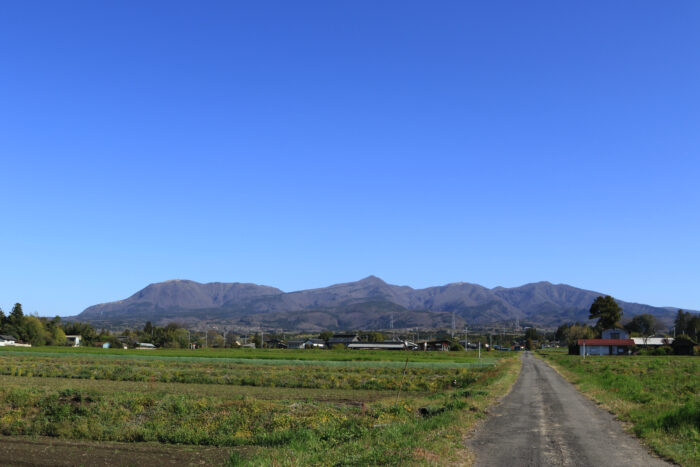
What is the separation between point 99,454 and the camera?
21875 mm

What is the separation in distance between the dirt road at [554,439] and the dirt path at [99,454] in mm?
9436

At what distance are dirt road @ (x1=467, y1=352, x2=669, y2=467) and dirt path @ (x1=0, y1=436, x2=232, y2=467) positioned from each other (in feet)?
31.0

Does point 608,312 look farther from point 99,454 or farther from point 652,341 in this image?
point 99,454

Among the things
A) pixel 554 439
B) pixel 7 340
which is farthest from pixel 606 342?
pixel 7 340

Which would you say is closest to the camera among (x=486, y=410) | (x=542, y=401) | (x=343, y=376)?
(x=486, y=410)

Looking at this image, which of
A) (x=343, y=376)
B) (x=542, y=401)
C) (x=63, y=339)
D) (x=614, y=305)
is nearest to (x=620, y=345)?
(x=614, y=305)

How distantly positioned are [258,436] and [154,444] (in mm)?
4353

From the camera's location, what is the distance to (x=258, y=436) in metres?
24.3

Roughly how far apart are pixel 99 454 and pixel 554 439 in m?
16.8

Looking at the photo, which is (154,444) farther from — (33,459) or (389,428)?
(389,428)

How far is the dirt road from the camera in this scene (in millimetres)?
16484

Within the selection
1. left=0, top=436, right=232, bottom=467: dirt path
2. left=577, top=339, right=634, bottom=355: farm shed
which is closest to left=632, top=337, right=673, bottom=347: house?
left=577, top=339, right=634, bottom=355: farm shed

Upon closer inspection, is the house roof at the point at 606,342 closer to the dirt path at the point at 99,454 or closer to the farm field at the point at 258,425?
the farm field at the point at 258,425

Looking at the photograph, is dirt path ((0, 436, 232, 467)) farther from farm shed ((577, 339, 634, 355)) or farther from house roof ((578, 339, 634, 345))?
house roof ((578, 339, 634, 345))
